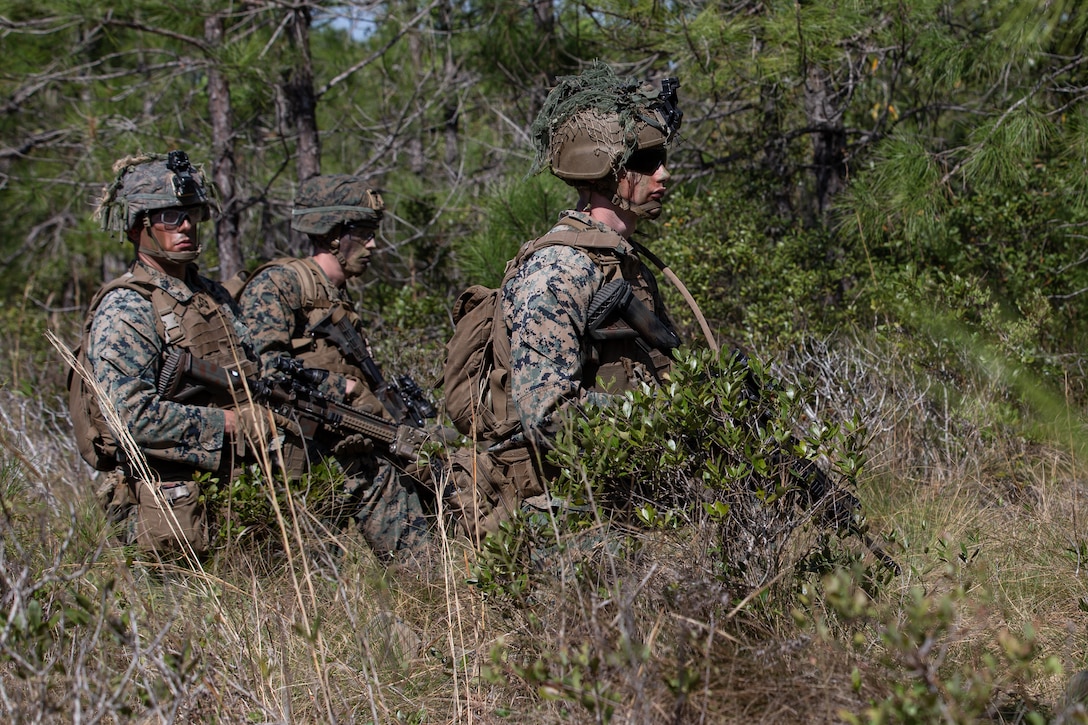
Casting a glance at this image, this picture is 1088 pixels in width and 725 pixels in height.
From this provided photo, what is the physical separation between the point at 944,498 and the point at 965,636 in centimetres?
179

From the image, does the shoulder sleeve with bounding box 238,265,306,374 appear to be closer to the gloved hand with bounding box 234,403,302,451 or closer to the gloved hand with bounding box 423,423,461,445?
the gloved hand with bounding box 234,403,302,451

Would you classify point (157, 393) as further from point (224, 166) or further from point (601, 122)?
point (224, 166)

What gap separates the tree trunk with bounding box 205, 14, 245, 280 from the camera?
24.1 feet

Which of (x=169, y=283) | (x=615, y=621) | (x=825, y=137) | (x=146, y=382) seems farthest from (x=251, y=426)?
(x=825, y=137)

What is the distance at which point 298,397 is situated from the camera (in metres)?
4.49

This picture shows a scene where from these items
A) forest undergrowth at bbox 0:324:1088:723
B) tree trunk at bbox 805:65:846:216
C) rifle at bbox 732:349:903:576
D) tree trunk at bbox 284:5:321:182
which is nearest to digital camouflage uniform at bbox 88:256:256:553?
forest undergrowth at bbox 0:324:1088:723

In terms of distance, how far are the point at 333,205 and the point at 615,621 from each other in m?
3.35

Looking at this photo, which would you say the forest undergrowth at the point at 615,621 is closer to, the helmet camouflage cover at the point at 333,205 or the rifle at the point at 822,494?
the rifle at the point at 822,494

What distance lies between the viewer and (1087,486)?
14.0ft

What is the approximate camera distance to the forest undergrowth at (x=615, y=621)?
2.23 meters

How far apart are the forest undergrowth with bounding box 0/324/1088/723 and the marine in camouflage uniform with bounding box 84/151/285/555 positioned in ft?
0.81

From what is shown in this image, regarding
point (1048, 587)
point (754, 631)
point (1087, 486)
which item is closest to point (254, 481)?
point (754, 631)

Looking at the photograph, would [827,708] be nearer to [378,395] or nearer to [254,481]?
[254,481]

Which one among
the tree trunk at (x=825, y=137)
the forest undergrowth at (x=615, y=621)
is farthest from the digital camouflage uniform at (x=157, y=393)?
the tree trunk at (x=825, y=137)
